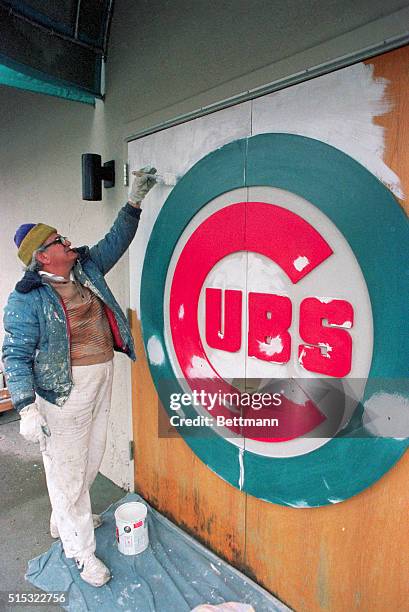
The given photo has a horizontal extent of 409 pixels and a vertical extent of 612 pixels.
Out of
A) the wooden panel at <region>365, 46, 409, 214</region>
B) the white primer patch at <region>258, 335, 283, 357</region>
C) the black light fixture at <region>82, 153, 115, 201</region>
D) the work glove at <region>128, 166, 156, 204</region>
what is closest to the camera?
the wooden panel at <region>365, 46, 409, 214</region>

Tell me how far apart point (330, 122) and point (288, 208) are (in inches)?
11.6

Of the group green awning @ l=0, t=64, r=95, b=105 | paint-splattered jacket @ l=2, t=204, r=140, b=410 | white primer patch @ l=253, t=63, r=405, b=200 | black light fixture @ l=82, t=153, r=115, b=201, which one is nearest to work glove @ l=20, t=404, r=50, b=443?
paint-splattered jacket @ l=2, t=204, r=140, b=410

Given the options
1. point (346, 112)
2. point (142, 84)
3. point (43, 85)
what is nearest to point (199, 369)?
point (346, 112)

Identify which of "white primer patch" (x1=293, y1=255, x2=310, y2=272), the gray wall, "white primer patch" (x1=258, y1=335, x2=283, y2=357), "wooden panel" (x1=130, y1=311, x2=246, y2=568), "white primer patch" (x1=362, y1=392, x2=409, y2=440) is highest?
the gray wall

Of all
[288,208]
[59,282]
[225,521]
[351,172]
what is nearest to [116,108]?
[59,282]

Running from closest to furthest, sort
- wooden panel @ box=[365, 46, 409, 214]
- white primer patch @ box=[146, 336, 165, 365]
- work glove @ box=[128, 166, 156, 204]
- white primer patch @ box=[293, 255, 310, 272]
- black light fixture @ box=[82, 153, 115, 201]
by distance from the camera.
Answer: wooden panel @ box=[365, 46, 409, 214], white primer patch @ box=[293, 255, 310, 272], work glove @ box=[128, 166, 156, 204], white primer patch @ box=[146, 336, 165, 365], black light fixture @ box=[82, 153, 115, 201]

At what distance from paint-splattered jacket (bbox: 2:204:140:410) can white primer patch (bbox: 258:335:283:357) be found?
0.70 meters

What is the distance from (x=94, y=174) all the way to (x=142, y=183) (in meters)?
0.48

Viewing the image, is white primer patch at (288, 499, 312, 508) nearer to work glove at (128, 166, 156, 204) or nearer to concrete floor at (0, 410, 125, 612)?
concrete floor at (0, 410, 125, 612)

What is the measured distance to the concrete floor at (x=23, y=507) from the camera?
1.80 meters

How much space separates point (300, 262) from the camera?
1383mm

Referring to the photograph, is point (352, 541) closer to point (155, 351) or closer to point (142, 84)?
point (155, 351)

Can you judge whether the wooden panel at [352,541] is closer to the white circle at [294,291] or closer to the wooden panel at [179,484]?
the wooden panel at [179,484]

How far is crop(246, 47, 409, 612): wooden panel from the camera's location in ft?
3.75
